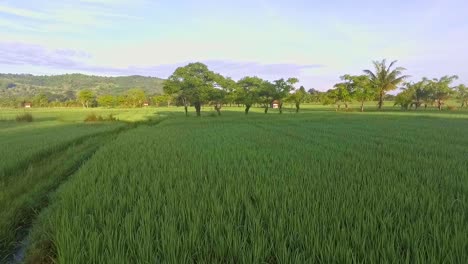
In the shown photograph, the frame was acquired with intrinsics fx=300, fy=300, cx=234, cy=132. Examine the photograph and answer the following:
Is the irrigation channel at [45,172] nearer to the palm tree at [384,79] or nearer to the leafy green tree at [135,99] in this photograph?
the palm tree at [384,79]

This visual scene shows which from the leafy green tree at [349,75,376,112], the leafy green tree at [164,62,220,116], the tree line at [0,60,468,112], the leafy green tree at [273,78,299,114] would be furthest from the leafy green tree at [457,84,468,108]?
the leafy green tree at [164,62,220,116]

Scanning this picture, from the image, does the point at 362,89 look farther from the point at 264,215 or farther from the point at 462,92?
the point at 264,215

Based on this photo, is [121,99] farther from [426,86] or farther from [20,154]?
[20,154]

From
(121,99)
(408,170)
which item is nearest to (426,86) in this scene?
(408,170)

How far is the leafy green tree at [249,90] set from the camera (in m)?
43.4

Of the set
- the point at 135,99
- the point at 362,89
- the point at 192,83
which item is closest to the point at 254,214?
the point at 192,83

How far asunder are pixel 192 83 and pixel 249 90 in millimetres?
8810

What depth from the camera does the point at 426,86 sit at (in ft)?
201

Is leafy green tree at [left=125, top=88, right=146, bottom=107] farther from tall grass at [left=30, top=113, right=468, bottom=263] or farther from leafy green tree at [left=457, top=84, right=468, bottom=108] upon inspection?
tall grass at [left=30, top=113, right=468, bottom=263]

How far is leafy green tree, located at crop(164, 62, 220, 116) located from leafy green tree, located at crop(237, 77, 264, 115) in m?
4.11

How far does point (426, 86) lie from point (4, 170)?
70521mm

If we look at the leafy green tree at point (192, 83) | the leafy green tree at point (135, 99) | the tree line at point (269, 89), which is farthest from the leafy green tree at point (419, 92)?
the leafy green tree at point (135, 99)

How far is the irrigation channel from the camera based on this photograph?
476cm

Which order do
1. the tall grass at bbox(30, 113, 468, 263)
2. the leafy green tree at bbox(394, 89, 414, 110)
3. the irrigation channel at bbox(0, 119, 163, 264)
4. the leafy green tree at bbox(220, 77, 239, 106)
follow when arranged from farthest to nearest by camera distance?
the leafy green tree at bbox(394, 89, 414, 110)
the leafy green tree at bbox(220, 77, 239, 106)
the irrigation channel at bbox(0, 119, 163, 264)
the tall grass at bbox(30, 113, 468, 263)
